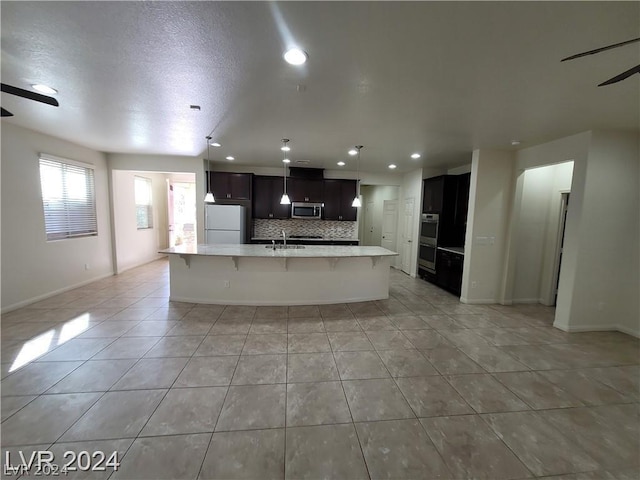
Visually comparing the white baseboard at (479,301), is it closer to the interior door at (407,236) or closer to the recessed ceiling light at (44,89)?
the interior door at (407,236)

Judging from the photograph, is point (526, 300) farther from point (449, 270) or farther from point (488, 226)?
point (488, 226)

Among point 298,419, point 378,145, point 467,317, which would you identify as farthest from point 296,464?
point 378,145

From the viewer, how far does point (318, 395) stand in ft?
7.02

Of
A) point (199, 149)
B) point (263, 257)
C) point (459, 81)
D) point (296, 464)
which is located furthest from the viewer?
point (199, 149)

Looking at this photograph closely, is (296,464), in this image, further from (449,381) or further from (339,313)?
(339,313)

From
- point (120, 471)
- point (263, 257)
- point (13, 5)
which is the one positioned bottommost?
point (120, 471)

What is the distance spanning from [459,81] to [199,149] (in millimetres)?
4301

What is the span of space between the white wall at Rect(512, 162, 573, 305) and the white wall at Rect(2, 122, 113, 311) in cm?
756

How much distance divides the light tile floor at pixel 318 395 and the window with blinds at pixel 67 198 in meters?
1.44

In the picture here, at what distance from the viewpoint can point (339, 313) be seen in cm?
390

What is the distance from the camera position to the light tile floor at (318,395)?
160 centimetres

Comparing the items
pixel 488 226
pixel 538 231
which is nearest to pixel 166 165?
pixel 488 226

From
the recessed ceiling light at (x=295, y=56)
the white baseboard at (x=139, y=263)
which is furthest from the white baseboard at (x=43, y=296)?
the recessed ceiling light at (x=295, y=56)

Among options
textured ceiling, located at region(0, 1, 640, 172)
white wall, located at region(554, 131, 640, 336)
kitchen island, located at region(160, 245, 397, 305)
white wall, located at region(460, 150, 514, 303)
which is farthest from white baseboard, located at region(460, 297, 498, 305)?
textured ceiling, located at region(0, 1, 640, 172)
